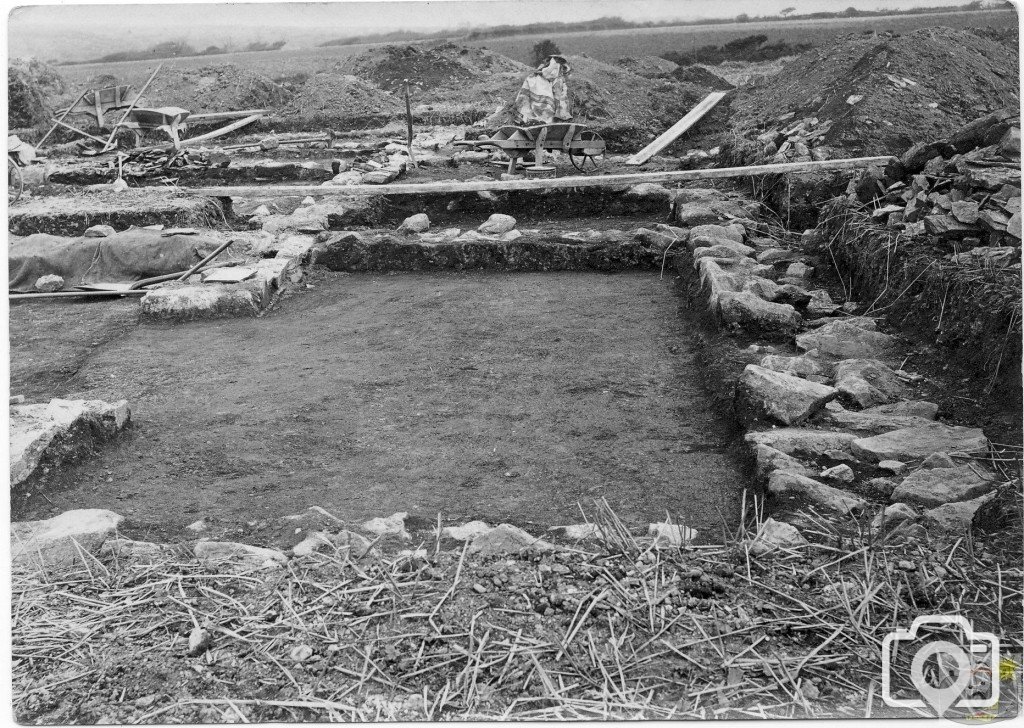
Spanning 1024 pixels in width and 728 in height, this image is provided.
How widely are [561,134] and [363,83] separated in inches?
357

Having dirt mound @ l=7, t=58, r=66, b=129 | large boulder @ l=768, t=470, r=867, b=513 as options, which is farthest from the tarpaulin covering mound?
dirt mound @ l=7, t=58, r=66, b=129

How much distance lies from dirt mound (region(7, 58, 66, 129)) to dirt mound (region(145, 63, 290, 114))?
185cm

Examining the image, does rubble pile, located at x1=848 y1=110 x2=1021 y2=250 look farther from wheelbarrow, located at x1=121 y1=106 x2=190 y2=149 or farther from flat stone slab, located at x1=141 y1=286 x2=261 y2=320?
wheelbarrow, located at x1=121 y1=106 x2=190 y2=149

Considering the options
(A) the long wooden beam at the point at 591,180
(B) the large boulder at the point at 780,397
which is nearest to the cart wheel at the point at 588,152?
(A) the long wooden beam at the point at 591,180

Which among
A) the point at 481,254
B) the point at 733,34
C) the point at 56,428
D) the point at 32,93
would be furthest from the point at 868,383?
the point at 32,93

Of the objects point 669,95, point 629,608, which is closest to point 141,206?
point 629,608

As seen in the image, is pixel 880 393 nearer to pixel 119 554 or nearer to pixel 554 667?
pixel 554 667

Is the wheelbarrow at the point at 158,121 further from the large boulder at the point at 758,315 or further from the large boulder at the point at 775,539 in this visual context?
the large boulder at the point at 775,539

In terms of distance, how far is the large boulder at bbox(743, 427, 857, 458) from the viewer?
10.8 feet

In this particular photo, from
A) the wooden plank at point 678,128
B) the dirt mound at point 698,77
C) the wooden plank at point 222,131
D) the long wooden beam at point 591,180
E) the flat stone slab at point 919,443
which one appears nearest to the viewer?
the flat stone slab at point 919,443

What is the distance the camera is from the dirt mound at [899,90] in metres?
9.07

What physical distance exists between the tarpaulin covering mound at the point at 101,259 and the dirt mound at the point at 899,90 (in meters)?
6.84

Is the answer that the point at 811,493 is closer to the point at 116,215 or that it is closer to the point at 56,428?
the point at 56,428

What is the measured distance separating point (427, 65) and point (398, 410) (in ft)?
54.9
